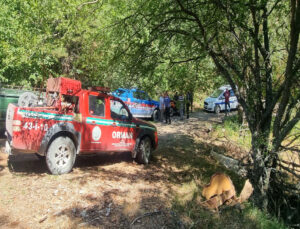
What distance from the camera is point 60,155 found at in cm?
599

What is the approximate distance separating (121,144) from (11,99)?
4.84 m

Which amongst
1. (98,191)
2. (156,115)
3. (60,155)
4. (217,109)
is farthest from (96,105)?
(217,109)

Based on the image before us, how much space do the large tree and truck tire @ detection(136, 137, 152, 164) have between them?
2406 millimetres

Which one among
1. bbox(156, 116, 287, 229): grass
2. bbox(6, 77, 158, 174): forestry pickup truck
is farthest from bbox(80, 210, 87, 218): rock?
bbox(6, 77, 158, 174): forestry pickup truck

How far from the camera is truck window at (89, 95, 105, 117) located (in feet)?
21.8

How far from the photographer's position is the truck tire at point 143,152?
25.6ft

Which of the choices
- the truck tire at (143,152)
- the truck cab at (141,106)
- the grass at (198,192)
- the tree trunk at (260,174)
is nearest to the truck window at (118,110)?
the truck tire at (143,152)

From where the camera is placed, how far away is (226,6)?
17.6ft

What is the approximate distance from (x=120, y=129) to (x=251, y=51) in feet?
12.7

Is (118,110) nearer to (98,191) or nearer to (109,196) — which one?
(98,191)

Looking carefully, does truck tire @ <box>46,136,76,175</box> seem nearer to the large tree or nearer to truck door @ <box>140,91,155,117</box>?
the large tree

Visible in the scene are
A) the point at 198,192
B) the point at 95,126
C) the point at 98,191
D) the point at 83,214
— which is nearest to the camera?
the point at 83,214

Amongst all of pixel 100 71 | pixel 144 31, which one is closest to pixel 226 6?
pixel 144 31

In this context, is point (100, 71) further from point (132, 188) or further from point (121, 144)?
point (132, 188)
